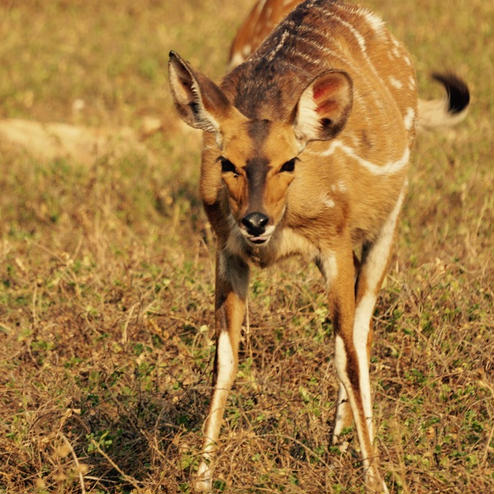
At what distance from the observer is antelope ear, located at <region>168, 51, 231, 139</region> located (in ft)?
13.3

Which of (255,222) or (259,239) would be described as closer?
(255,222)

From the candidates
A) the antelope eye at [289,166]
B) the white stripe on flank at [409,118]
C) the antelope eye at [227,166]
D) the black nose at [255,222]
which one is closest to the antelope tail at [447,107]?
the white stripe on flank at [409,118]

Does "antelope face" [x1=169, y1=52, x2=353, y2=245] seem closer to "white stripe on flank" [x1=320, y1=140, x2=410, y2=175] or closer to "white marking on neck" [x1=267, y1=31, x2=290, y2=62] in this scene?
"white stripe on flank" [x1=320, y1=140, x2=410, y2=175]

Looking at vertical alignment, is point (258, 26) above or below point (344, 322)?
above

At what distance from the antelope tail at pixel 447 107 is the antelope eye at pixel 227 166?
6.89 feet

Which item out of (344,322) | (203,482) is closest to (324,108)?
(344,322)

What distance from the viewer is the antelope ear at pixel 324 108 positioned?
4070 mm

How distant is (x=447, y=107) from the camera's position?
5.94 m

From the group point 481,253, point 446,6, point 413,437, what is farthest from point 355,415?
point 446,6

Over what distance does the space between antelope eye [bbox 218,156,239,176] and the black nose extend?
0.24 m

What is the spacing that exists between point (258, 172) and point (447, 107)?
239 centimetres

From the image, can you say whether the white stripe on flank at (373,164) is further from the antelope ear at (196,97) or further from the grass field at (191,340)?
the grass field at (191,340)

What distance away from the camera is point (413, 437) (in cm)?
431

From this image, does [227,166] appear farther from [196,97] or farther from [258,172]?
[196,97]
